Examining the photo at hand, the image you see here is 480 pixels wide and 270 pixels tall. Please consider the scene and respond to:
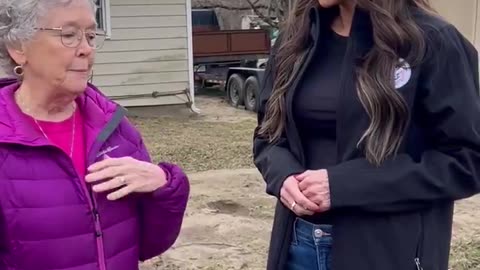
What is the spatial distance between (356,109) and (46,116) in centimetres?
84

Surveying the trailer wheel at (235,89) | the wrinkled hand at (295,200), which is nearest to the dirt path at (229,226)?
the wrinkled hand at (295,200)

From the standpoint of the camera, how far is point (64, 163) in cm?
211

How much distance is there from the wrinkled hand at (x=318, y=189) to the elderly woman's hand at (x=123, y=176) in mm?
404

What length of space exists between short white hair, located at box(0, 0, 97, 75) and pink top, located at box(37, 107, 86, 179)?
0.23 meters

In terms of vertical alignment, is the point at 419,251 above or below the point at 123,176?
below

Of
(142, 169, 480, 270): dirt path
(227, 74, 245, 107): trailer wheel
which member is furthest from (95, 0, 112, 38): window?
(142, 169, 480, 270): dirt path

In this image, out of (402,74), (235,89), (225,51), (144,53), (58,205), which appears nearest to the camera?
(58,205)

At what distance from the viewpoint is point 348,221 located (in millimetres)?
2256

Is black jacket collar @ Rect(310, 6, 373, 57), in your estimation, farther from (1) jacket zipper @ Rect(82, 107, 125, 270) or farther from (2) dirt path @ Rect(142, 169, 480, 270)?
(2) dirt path @ Rect(142, 169, 480, 270)

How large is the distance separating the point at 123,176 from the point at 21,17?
49 cm

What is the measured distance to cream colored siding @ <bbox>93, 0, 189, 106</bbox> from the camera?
13.1 metres

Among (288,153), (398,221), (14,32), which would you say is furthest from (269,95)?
(14,32)

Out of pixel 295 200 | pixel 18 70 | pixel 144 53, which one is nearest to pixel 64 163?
pixel 18 70

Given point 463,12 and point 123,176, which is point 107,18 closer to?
point 463,12
